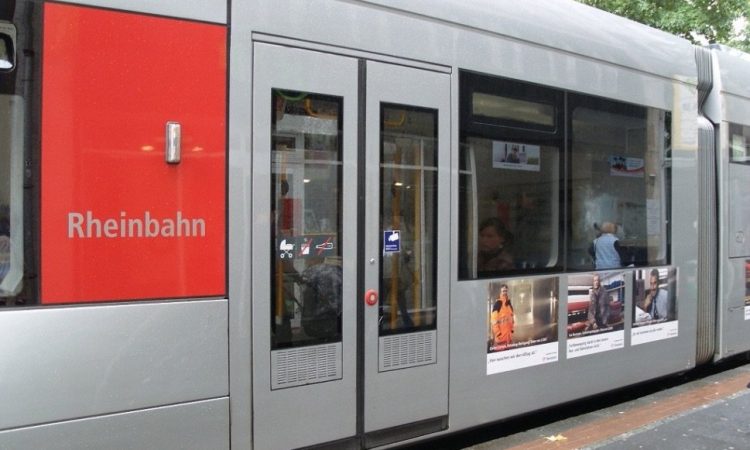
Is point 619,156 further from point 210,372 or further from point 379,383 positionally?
point 210,372

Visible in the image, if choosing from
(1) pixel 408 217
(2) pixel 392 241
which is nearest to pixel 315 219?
(2) pixel 392 241

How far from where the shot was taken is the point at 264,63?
137 inches

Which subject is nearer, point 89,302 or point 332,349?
point 89,302

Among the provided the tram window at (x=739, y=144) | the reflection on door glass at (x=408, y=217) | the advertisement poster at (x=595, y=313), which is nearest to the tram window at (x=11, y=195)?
the reflection on door glass at (x=408, y=217)

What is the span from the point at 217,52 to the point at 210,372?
5.45 feet

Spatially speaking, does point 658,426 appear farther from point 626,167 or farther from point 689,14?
point 689,14

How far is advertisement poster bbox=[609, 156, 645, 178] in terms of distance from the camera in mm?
5434

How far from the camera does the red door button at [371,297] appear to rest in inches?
150

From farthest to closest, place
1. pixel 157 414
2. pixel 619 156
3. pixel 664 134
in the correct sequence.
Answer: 1. pixel 664 134
2. pixel 619 156
3. pixel 157 414

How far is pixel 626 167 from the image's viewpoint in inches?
220

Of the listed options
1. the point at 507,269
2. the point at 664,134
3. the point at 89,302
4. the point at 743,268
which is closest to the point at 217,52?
the point at 89,302

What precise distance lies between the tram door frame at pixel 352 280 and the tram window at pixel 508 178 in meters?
0.22

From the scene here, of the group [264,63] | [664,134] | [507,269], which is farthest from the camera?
[664,134]

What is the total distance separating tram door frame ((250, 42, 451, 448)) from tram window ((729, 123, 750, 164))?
397 centimetres
